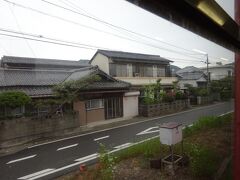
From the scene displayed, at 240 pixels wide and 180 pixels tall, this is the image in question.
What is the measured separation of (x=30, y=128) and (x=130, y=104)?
9319 mm

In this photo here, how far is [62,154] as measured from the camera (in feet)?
30.5

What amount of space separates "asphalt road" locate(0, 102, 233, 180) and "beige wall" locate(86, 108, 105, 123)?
319cm

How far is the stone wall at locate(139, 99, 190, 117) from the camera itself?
1846 cm

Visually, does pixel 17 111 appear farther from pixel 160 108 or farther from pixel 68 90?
pixel 160 108

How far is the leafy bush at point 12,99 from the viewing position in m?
11.3

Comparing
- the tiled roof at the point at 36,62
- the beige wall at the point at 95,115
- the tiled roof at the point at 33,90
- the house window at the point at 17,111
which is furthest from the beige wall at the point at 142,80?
the house window at the point at 17,111

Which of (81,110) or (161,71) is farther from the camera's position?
(161,71)

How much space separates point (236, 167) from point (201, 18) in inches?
92.6

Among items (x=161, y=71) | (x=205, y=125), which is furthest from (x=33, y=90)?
(x=161, y=71)

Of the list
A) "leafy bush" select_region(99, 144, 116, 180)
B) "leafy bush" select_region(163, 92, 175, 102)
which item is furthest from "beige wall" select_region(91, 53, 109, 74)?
"leafy bush" select_region(99, 144, 116, 180)

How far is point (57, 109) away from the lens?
13852 mm

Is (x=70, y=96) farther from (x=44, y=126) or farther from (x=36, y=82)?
(x=36, y=82)

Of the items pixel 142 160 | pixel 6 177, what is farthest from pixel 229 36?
pixel 6 177

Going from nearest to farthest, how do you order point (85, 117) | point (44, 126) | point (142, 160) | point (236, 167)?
1. point (236, 167)
2. point (142, 160)
3. point (44, 126)
4. point (85, 117)
